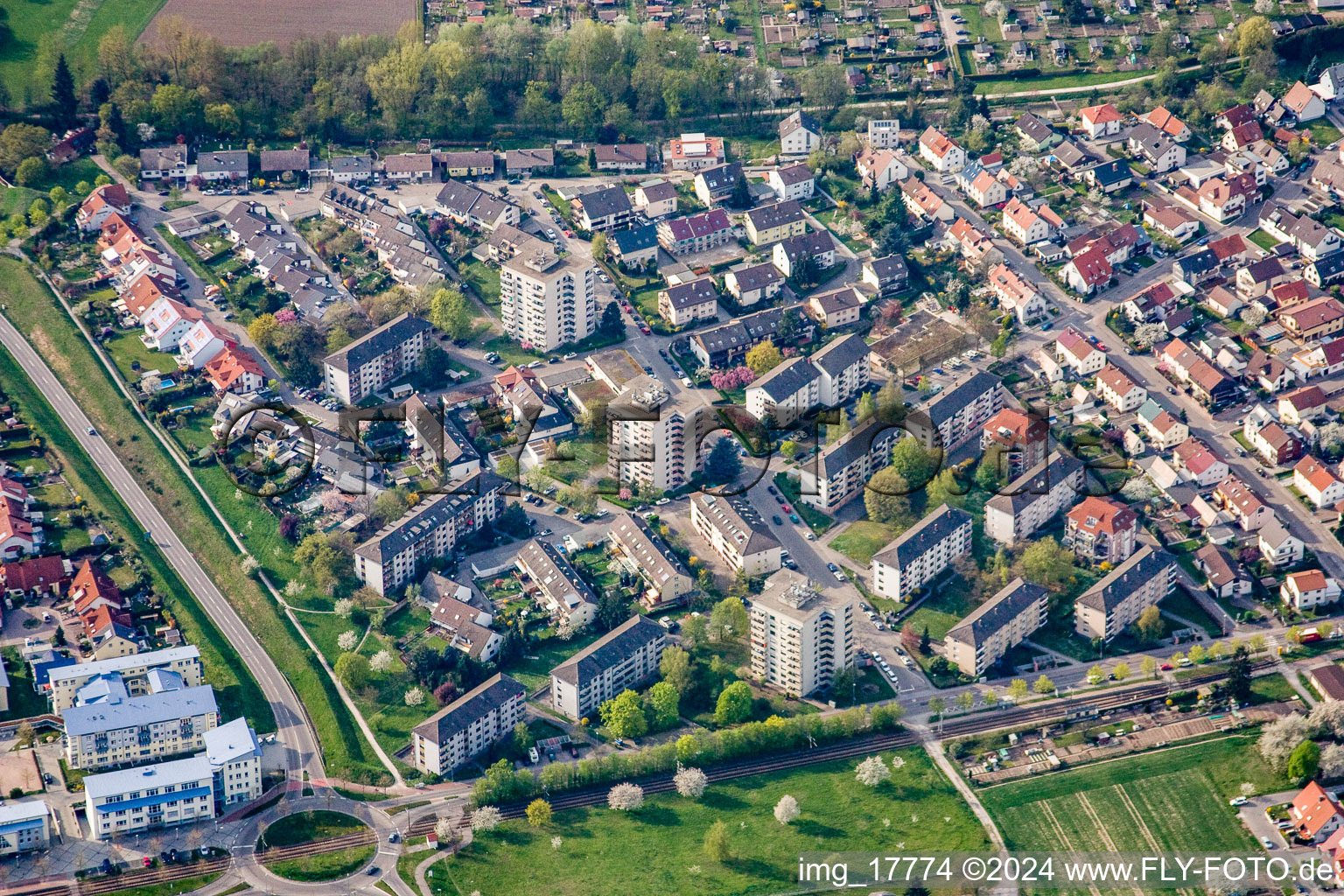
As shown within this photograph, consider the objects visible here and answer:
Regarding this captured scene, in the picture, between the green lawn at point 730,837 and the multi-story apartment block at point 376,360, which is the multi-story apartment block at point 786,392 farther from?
the green lawn at point 730,837

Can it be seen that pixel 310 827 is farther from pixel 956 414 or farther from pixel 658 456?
pixel 956 414

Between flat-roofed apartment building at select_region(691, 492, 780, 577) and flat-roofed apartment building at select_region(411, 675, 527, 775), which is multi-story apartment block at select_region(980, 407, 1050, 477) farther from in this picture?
flat-roofed apartment building at select_region(411, 675, 527, 775)

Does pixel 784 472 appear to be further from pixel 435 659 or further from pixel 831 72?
pixel 831 72

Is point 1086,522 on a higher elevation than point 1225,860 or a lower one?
higher

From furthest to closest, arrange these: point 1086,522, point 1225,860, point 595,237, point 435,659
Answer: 1. point 595,237
2. point 1086,522
3. point 435,659
4. point 1225,860

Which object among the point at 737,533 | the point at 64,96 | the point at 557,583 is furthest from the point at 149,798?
the point at 64,96

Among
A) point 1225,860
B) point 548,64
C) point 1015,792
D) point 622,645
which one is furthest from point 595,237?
point 1225,860

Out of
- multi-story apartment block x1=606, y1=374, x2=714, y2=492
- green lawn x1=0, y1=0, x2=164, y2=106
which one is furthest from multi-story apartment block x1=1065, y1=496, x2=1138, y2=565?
green lawn x1=0, y1=0, x2=164, y2=106
